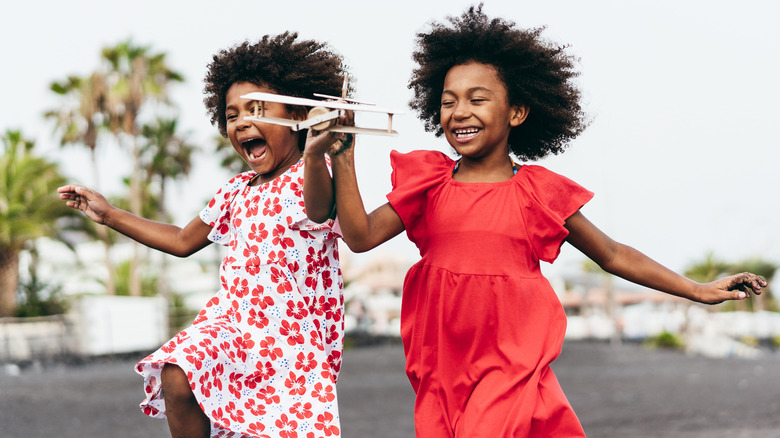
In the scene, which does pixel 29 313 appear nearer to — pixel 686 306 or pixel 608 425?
pixel 608 425

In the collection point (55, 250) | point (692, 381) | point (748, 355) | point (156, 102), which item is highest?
point (156, 102)

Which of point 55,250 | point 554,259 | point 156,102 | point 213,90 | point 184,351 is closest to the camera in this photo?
point 184,351

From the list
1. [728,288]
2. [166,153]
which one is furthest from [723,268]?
[728,288]

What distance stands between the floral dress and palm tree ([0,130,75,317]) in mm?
22049

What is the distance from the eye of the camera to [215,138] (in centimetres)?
2941

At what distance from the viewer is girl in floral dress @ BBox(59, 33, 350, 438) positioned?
11.1ft

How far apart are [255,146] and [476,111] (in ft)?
3.07

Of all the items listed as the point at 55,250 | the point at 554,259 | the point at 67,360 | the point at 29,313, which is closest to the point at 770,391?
the point at 554,259

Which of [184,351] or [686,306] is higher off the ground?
[184,351]

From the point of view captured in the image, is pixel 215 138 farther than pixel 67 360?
Yes

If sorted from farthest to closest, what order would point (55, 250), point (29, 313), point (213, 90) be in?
point (55, 250) < point (29, 313) < point (213, 90)

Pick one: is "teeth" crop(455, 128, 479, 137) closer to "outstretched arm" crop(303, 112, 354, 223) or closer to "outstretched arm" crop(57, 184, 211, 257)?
"outstretched arm" crop(303, 112, 354, 223)

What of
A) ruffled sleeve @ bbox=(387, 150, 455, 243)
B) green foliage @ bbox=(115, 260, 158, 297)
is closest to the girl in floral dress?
ruffled sleeve @ bbox=(387, 150, 455, 243)

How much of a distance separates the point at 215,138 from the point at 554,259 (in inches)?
Result: 1057
